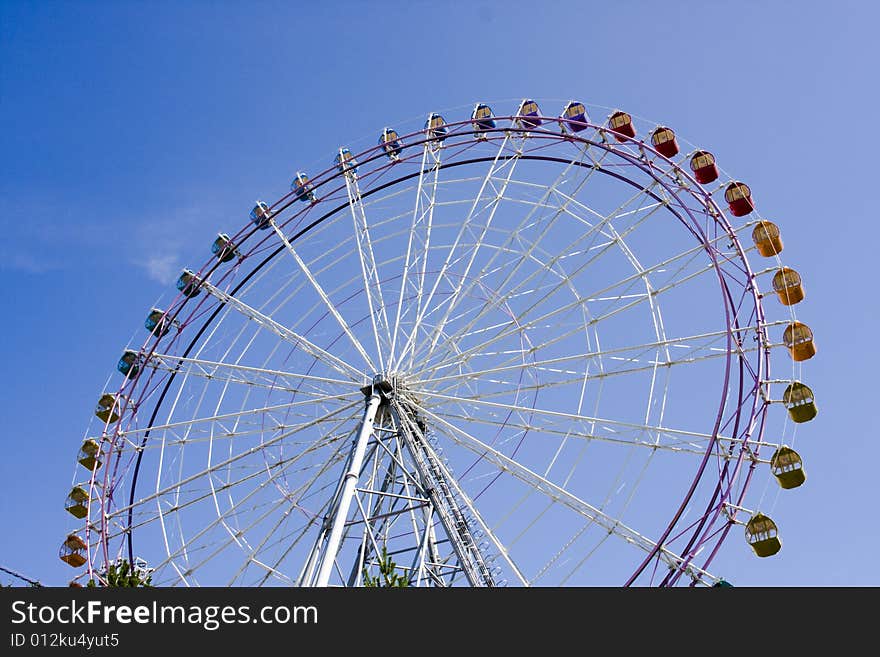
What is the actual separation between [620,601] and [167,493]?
1678 cm

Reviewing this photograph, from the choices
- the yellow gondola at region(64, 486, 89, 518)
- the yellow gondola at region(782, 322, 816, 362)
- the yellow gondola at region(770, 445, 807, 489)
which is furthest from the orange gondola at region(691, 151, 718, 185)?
the yellow gondola at region(64, 486, 89, 518)

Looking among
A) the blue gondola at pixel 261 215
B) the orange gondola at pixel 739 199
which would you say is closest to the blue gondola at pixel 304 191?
the blue gondola at pixel 261 215

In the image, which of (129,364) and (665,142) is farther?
(129,364)

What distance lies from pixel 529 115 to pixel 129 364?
49.8 ft

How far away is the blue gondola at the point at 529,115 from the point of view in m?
27.1

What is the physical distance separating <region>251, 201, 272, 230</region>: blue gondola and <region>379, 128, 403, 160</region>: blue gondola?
442cm

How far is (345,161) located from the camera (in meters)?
29.3

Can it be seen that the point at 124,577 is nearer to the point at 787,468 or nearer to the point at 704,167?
the point at 787,468

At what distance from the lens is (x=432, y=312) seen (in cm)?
2505

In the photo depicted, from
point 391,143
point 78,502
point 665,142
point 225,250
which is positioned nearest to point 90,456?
point 78,502

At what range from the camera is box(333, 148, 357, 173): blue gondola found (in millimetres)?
29047

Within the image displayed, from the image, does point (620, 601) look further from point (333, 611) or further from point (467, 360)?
point (467, 360)

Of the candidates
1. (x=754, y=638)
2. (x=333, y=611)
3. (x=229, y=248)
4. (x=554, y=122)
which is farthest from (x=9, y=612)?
(x=554, y=122)

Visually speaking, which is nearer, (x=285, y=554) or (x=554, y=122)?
(x=285, y=554)
